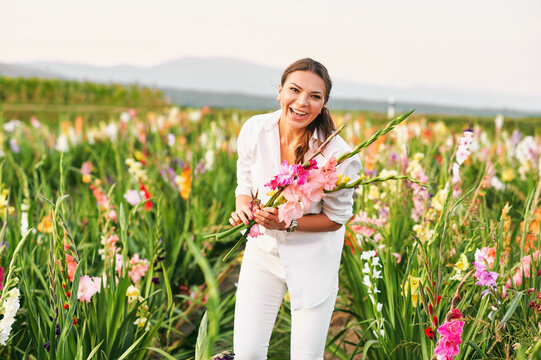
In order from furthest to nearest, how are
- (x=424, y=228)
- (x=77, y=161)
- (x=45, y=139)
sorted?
(x=45, y=139) → (x=77, y=161) → (x=424, y=228)

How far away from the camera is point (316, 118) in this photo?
1.70m

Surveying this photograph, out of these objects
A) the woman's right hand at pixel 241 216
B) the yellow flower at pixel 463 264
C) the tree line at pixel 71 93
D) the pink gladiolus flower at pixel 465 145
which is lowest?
the yellow flower at pixel 463 264

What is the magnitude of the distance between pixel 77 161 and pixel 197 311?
3837 mm

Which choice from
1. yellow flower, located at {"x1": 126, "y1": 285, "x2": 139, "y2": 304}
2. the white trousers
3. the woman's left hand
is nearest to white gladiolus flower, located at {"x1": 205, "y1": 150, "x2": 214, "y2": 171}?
yellow flower, located at {"x1": 126, "y1": 285, "x2": 139, "y2": 304}

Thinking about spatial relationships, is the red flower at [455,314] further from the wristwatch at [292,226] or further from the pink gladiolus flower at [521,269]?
the pink gladiolus flower at [521,269]

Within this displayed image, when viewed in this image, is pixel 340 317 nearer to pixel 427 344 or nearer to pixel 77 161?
pixel 427 344

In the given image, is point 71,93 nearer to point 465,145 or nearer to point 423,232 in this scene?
point 423,232

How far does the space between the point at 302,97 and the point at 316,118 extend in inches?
6.5

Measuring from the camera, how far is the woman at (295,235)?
158 cm

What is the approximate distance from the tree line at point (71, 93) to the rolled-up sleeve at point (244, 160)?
1663 centimetres

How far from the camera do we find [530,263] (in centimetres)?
195

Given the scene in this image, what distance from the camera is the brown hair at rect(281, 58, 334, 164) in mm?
1592

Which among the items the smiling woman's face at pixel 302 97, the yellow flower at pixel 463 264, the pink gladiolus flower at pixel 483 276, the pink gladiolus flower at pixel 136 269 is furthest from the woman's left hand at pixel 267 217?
the pink gladiolus flower at pixel 136 269

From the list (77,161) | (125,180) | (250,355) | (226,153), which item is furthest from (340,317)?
(77,161)
